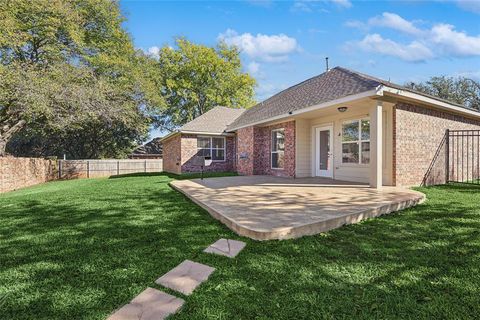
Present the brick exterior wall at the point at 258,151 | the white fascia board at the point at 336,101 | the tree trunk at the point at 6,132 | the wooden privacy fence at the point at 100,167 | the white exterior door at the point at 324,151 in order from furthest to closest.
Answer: the wooden privacy fence at the point at 100,167, the tree trunk at the point at 6,132, the brick exterior wall at the point at 258,151, the white exterior door at the point at 324,151, the white fascia board at the point at 336,101

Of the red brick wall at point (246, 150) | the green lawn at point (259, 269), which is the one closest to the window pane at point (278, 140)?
the red brick wall at point (246, 150)

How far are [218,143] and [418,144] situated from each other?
430 inches

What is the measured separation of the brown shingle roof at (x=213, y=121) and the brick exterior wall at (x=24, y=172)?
8298mm

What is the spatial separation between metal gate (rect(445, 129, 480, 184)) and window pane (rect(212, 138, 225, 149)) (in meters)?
11.3

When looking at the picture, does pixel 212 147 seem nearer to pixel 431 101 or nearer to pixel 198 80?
pixel 431 101

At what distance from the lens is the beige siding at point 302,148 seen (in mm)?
10403

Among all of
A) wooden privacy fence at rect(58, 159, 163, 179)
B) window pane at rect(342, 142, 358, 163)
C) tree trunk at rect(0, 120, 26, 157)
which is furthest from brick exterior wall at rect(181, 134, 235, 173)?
tree trunk at rect(0, 120, 26, 157)

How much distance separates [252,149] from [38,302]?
1105 cm

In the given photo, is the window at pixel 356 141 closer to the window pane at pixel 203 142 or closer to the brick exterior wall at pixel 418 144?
the brick exterior wall at pixel 418 144

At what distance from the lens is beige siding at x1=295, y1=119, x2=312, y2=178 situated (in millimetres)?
10403

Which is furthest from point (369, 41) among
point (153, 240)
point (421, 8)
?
point (153, 240)

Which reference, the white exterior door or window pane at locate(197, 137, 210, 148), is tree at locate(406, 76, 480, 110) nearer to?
the white exterior door

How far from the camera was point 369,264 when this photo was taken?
2.74 meters

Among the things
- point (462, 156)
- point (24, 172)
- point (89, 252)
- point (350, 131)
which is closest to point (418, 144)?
point (350, 131)
